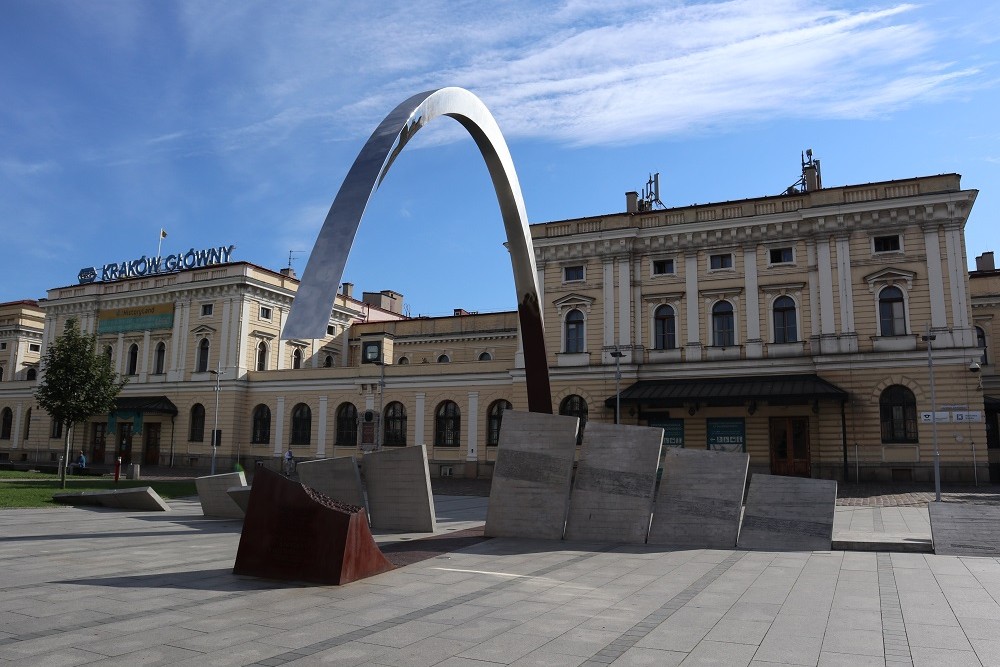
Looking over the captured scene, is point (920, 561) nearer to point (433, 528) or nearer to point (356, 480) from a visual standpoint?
point (433, 528)

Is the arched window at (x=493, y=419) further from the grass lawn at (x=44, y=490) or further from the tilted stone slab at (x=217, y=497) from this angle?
the tilted stone slab at (x=217, y=497)

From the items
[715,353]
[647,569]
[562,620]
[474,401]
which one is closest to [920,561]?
[647,569]

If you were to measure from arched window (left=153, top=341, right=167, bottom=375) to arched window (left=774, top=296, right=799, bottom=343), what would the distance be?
4168 centimetres

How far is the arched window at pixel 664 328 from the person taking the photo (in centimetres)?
3778

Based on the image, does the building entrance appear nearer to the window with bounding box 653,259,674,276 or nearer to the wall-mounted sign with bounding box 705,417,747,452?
the wall-mounted sign with bounding box 705,417,747,452

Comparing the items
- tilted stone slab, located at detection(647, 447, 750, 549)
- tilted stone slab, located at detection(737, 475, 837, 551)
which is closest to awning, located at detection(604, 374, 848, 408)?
tilted stone slab, located at detection(737, 475, 837, 551)

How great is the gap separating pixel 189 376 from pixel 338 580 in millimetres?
44949

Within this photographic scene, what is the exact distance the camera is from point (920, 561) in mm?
12367

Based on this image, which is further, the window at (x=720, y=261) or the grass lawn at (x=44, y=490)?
the window at (x=720, y=261)

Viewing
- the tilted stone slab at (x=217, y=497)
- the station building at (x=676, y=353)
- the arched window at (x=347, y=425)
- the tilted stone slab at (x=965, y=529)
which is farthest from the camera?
the arched window at (x=347, y=425)

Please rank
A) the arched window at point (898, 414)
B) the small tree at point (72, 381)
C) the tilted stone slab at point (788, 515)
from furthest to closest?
the arched window at point (898, 414) → the small tree at point (72, 381) → the tilted stone slab at point (788, 515)

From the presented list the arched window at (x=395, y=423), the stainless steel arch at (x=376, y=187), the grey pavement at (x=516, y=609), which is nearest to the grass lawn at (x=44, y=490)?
the grey pavement at (x=516, y=609)

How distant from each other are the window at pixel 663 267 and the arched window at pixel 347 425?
20804 millimetres

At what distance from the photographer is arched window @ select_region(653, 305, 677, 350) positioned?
124 feet
